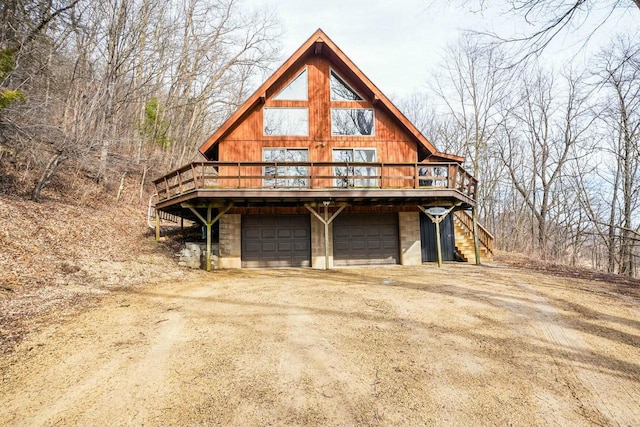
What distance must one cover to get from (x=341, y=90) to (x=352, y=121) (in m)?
1.43

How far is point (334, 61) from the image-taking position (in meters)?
13.8

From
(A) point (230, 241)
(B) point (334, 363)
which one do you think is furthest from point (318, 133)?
(B) point (334, 363)

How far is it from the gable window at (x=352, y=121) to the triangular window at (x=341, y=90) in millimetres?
531

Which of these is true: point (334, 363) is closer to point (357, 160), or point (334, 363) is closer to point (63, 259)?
point (63, 259)

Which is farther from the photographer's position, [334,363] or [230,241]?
[230,241]

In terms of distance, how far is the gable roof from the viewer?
12836mm

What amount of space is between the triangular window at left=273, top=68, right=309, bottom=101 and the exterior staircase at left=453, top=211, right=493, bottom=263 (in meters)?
9.27

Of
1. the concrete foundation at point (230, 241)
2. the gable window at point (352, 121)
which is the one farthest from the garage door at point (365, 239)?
the concrete foundation at point (230, 241)

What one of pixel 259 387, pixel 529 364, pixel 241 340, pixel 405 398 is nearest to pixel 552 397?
pixel 529 364

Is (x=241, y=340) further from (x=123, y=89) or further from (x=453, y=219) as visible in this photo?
(x=123, y=89)

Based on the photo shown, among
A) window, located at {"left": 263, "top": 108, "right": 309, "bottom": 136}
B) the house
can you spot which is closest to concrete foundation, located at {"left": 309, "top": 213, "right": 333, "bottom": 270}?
the house

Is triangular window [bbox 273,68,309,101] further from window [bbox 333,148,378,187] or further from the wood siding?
window [bbox 333,148,378,187]

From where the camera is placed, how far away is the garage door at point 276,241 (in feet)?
44.4

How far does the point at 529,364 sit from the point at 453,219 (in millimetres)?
12277
